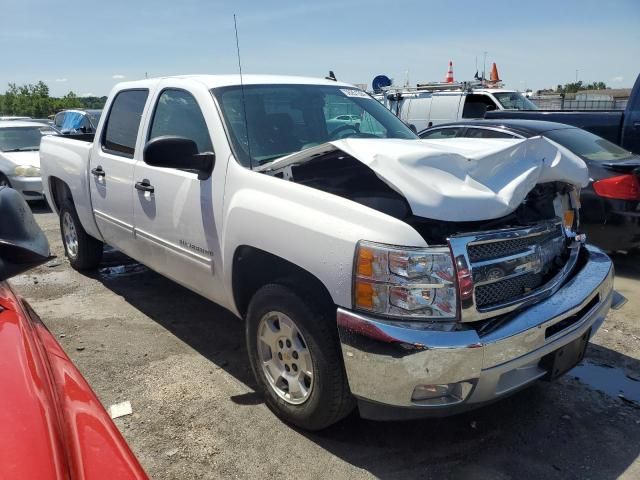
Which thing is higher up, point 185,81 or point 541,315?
point 185,81

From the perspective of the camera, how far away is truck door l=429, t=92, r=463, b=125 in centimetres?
1325

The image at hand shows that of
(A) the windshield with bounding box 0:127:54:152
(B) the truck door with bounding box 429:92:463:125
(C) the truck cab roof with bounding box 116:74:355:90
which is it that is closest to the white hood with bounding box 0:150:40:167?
(A) the windshield with bounding box 0:127:54:152

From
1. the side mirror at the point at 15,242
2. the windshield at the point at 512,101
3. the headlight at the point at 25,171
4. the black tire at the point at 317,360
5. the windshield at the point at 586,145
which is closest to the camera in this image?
the side mirror at the point at 15,242

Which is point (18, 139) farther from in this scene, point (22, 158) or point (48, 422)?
point (48, 422)

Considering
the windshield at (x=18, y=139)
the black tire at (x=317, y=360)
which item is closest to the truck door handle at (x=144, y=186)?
the black tire at (x=317, y=360)

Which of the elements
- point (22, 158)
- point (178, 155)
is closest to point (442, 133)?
point (178, 155)

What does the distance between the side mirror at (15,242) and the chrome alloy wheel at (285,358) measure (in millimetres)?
1381

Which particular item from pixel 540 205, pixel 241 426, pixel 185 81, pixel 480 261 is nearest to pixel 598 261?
pixel 540 205

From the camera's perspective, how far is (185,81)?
3969 mm

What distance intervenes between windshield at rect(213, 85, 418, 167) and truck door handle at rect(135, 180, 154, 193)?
2.82 ft

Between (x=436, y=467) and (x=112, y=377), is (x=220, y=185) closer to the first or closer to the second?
(x=112, y=377)

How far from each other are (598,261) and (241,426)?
227 cm

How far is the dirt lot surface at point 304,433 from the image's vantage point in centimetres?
279

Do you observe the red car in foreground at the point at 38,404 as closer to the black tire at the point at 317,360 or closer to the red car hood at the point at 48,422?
the red car hood at the point at 48,422
